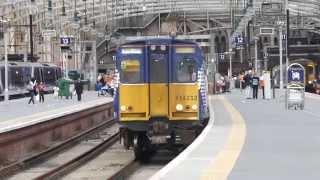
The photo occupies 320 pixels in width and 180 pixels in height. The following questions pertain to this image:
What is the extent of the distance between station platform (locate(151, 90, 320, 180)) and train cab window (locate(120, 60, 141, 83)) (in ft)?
8.00

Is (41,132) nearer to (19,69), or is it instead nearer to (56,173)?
(56,173)

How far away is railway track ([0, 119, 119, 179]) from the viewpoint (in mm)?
21031

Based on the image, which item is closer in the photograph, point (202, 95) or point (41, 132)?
point (202, 95)

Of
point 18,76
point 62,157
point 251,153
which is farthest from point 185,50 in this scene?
point 18,76

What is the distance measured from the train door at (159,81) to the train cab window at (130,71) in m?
0.37

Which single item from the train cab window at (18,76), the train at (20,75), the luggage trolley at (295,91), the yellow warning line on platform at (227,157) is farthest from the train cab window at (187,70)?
the train cab window at (18,76)

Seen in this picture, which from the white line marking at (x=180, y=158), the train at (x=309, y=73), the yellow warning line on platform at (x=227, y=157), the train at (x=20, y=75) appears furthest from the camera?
the train at (x=309, y=73)

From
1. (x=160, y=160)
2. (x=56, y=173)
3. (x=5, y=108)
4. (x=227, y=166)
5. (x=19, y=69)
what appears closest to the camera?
(x=227, y=166)

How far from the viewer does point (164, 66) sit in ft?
69.3

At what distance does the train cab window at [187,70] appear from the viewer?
829 inches

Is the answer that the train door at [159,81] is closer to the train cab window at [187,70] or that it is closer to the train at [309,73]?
the train cab window at [187,70]

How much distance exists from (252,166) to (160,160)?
35.9 feet

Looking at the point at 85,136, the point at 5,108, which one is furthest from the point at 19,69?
the point at 85,136

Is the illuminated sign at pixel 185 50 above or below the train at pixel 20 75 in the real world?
above
